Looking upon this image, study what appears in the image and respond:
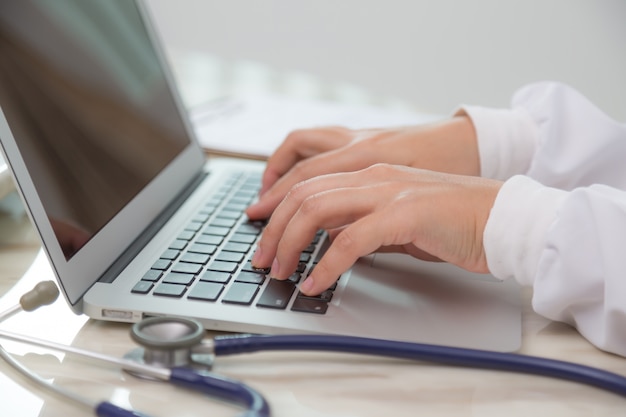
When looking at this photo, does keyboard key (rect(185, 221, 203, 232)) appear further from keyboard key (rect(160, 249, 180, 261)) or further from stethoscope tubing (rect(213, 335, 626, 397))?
stethoscope tubing (rect(213, 335, 626, 397))

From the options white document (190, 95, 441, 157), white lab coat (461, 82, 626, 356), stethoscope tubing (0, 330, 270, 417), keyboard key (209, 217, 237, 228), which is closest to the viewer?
stethoscope tubing (0, 330, 270, 417)

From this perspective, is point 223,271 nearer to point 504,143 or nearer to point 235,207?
point 235,207

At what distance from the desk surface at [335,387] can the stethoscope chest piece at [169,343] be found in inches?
0.5

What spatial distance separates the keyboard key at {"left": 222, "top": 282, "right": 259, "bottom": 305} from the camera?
55 centimetres

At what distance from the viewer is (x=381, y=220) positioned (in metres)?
0.56

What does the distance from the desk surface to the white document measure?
524 millimetres

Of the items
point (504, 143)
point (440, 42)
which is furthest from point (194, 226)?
point (440, 42)

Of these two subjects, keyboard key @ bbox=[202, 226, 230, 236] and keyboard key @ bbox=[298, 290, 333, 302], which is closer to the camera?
keyboard key @ bbox=[298, 290, 333, 302]

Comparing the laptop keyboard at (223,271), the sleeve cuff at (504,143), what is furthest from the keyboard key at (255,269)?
the sleeve cuff at (504,143)

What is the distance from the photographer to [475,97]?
6.39 ft

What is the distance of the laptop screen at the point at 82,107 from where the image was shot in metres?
0.58

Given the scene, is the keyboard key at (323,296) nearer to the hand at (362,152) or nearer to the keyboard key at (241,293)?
the keyboard key at (241,293)

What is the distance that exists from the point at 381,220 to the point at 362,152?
A: 8.4 inches

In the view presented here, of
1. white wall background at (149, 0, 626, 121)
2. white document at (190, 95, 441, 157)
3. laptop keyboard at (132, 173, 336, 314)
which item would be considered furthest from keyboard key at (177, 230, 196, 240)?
white wall background at (149, 0, 626, 121)
